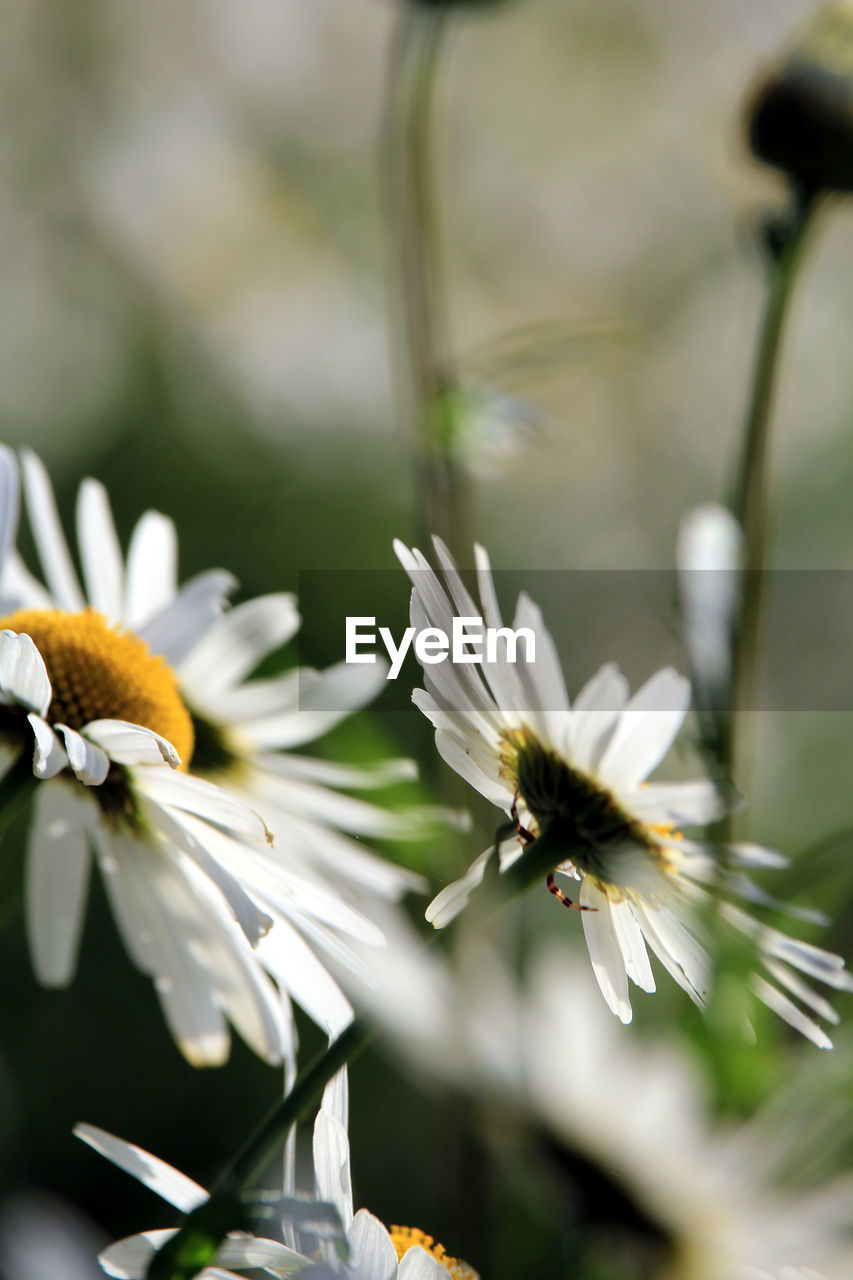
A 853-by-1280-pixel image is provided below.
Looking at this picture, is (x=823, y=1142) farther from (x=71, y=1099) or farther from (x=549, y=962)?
(x=71, y=1099)

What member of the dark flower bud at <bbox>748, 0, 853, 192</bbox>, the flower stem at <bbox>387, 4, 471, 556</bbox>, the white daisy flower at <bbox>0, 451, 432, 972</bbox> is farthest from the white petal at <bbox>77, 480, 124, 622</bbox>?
the dark flower bud at <bbox>748, 0, 853, 192</bbox>

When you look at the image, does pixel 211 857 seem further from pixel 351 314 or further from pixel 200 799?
pixel 351 314

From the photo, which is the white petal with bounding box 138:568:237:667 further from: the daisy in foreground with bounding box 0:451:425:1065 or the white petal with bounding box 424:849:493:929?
the white petal with bounding box 424:849:493:929

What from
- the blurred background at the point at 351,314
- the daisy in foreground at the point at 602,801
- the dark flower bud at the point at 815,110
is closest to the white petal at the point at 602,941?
the daisy in foreground at the point at 602,801

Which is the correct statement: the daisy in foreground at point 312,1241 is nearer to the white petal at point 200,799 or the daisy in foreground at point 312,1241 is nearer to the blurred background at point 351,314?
the white petal at point 200,799

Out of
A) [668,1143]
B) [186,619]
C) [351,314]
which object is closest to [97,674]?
[186,619]
